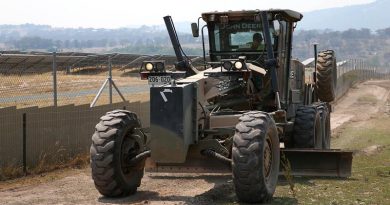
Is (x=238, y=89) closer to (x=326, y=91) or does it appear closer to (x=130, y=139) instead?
(x=130, y=139)

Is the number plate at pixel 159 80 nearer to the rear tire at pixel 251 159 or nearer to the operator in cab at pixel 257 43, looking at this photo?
the rear tire at pixel 251 159

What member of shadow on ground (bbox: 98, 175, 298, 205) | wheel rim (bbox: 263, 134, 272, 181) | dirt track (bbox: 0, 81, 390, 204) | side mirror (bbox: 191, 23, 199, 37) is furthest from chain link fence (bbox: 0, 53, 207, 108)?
wheel rim (bbox: 263, 134, 272, 181)

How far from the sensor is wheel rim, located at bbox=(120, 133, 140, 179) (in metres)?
10.0

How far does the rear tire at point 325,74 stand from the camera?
1608cm

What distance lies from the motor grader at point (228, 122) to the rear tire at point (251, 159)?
0.01m

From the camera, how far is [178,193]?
10461mm

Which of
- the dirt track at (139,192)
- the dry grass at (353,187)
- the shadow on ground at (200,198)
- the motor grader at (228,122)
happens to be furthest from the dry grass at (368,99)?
the shadow on ground at (200,198)

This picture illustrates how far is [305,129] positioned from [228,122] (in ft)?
9.45

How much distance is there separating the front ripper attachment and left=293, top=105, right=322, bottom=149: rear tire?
1.80 m

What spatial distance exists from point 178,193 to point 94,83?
8306 mm

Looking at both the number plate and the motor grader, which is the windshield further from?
the number plate

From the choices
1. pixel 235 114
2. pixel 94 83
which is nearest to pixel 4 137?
pixel 235 114

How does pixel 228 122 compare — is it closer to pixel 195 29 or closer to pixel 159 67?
pixel 159 67

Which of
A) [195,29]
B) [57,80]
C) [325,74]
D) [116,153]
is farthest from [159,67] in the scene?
[325,74]
